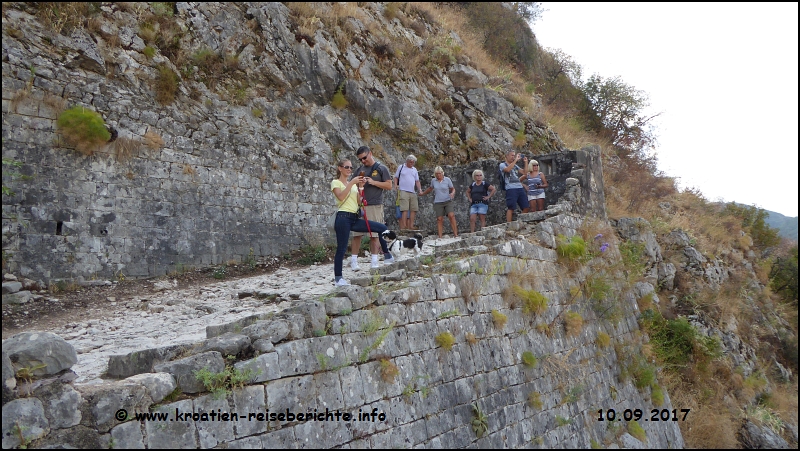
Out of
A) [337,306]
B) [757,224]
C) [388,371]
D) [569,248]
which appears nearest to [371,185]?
[569,248]

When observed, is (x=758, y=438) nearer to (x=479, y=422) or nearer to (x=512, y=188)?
(x=512, y=188)

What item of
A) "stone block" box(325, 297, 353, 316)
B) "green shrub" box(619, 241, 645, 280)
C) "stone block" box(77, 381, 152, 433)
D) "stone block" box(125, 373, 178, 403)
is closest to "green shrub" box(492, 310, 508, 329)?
"stone block" box(325, 297, 353, 316)

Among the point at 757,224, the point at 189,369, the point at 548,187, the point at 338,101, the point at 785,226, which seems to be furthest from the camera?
the point at 785,226

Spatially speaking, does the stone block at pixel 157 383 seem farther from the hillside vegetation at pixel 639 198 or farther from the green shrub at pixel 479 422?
the hillside vegetation at pixel 639 198

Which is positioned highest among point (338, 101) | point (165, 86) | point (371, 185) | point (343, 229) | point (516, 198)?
point (338, 101)

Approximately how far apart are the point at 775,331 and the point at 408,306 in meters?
13.8

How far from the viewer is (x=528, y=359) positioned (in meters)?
6.88

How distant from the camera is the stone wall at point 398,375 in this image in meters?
3.55

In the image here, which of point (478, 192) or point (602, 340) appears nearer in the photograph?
point (602, 340)

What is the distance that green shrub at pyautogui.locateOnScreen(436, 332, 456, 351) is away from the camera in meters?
5.80

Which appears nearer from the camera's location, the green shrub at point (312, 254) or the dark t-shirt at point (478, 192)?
the dark t-shirt at point (478, 192)

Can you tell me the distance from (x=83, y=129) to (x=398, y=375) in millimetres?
8307

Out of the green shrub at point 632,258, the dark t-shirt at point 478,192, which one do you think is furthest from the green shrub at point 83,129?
the green shrub at point 632,258

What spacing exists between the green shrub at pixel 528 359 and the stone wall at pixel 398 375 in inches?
2.0
